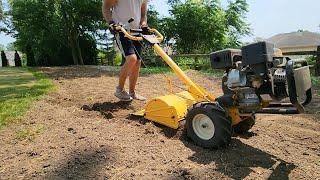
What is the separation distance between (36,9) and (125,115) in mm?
16995

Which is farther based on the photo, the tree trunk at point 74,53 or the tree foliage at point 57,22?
the tree trunk at point 74,53

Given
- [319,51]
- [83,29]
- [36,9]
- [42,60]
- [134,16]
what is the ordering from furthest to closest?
[42,60] → [83,29] → [36,9] → [319,51] → [134,16]

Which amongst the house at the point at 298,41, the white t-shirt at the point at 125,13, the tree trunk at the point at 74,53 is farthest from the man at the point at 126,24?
the house at the point at 298,41

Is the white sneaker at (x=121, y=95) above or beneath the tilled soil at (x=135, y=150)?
above

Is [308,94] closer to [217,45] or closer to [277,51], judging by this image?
[277,51]

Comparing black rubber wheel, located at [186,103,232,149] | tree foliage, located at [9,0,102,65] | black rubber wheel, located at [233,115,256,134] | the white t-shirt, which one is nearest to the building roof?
tree foliage, located at [9,0,102,65]

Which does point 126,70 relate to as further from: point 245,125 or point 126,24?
point 245,125

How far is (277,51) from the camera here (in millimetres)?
4285

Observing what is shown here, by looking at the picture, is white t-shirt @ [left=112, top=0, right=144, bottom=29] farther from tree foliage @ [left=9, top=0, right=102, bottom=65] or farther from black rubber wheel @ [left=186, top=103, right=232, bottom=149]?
tree foliage @ [left=9, top=0, right=102, bottom=65]

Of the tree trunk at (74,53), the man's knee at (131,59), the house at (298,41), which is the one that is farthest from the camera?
the house at (298,41)

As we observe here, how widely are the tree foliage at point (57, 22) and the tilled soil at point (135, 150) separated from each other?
16265 millimetres

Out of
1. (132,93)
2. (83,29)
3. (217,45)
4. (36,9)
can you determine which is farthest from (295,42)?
(132,93)

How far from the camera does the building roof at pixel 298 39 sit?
114ft

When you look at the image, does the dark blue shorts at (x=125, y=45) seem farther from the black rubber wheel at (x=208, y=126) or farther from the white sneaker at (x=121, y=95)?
the black rubber wheel at (x=208, y=126)
